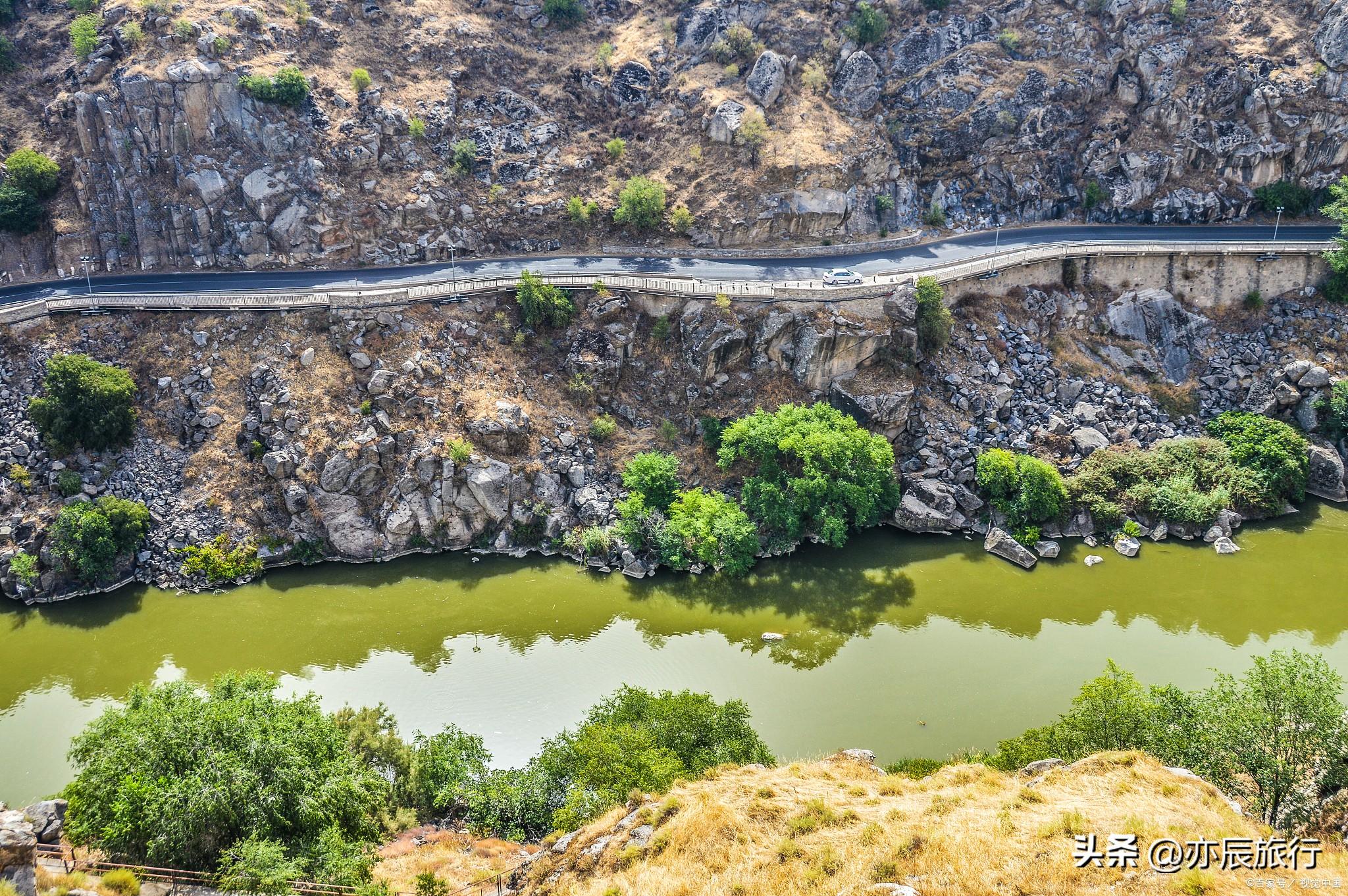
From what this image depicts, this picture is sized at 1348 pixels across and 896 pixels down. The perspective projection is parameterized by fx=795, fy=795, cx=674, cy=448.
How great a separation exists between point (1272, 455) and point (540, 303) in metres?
38.5

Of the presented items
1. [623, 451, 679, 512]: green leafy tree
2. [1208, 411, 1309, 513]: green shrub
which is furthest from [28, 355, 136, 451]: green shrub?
[1208, 411, 1309, 513]: green shrub

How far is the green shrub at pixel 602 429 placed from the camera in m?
41.9

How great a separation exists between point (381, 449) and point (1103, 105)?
169ft

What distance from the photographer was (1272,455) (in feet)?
132

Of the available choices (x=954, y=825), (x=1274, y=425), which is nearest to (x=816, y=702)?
(x=954, y=825)

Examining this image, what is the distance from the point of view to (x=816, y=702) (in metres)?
30.1

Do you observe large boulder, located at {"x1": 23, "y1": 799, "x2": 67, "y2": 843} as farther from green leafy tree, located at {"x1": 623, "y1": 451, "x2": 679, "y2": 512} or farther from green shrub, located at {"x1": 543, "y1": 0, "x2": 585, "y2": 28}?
green shrub, located at {"x1": 543, "y1": 0, "x2": 585, "y2": 28}

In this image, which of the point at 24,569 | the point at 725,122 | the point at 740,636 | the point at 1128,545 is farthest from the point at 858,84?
the point at 24,569

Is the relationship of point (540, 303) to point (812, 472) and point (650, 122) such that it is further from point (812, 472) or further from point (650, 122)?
point (650, 122)

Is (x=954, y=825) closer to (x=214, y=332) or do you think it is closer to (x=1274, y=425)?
(x=1274, y=425)

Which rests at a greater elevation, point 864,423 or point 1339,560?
point 864,423

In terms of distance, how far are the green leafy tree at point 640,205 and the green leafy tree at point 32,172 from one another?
108 ft

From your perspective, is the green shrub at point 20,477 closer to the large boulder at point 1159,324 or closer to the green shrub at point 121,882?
the green shrub at point 121,882

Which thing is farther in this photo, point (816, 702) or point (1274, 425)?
point (1274, 425)
